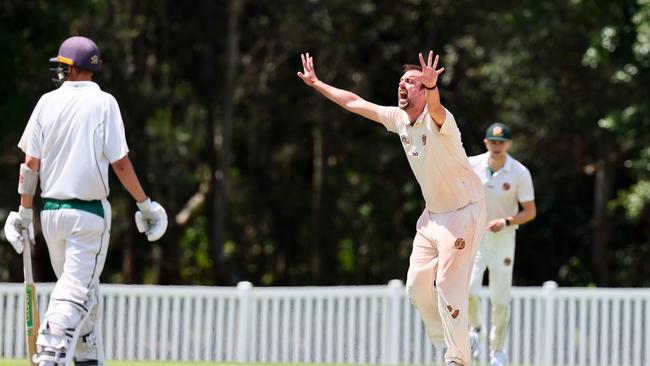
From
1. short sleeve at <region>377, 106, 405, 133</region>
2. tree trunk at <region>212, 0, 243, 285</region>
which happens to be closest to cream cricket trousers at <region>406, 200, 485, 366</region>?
short sleeve at <region>377, 106, 405, 133</region>

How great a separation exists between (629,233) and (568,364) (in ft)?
51.2

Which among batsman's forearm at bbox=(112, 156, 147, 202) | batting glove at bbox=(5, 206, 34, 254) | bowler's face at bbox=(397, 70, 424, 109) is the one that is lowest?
batting glove at bbox=(5, 206, 34, 254)

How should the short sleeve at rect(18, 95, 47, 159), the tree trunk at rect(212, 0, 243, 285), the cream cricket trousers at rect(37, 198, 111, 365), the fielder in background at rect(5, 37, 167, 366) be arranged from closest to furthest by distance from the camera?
the cream cricket trousers at rect(37, 198, 111, 365) → the fielder in background at rect(5, 37, 167, 366) → the short sleeve at rect(18, 95, 47, 159) → the tree trunk at rect(212, 0, 243, 285)

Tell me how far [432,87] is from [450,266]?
4.27ft

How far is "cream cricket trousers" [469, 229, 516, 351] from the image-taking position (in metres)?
11.2

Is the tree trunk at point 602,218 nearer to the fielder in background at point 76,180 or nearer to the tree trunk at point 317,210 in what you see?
the tree trunk at point 317,210

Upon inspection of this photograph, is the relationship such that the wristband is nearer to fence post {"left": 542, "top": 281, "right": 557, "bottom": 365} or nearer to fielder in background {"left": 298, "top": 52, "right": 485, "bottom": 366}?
fielder in background {"left": 298, "top": 52, "right": 485, "bottom": 366}

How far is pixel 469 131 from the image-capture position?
29781 millimetres

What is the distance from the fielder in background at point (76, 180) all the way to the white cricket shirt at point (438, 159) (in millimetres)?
1808

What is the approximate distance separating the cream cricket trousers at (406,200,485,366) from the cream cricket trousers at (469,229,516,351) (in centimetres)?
285

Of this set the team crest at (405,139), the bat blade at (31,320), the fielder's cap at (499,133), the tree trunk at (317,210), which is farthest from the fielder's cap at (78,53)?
the tree trunk at (317,210)

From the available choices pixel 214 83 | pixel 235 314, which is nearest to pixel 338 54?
pixel 214 83

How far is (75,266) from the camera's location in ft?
23.6

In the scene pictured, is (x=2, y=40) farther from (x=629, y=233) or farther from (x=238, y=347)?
(x=629, y=233)
